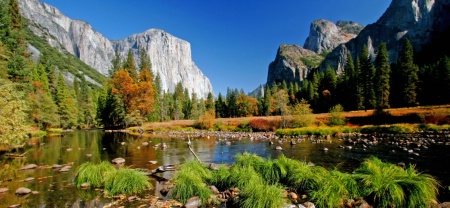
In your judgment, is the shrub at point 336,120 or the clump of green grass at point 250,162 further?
the shrub at point 336,120

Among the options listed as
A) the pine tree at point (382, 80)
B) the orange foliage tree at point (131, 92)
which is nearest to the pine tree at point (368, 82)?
the pine tree at point (382, 80)

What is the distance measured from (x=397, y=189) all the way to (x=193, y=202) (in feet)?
21.3

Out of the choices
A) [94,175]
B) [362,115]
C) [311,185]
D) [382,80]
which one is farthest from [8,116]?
[382,80]

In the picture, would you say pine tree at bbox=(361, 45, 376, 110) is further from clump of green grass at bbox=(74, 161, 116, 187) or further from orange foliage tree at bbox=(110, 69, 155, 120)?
clump of green grass at bbox=(74, 161, 116, 187)

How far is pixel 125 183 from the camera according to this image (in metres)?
10.4

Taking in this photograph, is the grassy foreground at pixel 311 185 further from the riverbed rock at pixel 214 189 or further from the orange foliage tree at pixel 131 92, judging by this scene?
the orange foliage tree at pixel 131 92

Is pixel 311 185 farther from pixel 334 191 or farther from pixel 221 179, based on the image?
pixel 221 179

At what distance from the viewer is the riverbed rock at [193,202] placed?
8798 millimetres

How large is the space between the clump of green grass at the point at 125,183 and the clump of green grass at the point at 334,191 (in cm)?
691

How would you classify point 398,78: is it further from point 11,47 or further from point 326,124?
point 11,47

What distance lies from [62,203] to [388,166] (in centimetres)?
1250

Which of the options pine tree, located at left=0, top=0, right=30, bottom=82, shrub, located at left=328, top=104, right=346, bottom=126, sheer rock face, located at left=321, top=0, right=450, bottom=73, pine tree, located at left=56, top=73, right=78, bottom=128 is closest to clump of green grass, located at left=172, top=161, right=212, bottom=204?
pine tree, located at left=0, top=0, right=30, bottom=82

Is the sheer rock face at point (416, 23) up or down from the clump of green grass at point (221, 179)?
up

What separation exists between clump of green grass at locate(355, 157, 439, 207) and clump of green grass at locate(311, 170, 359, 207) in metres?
0.34
